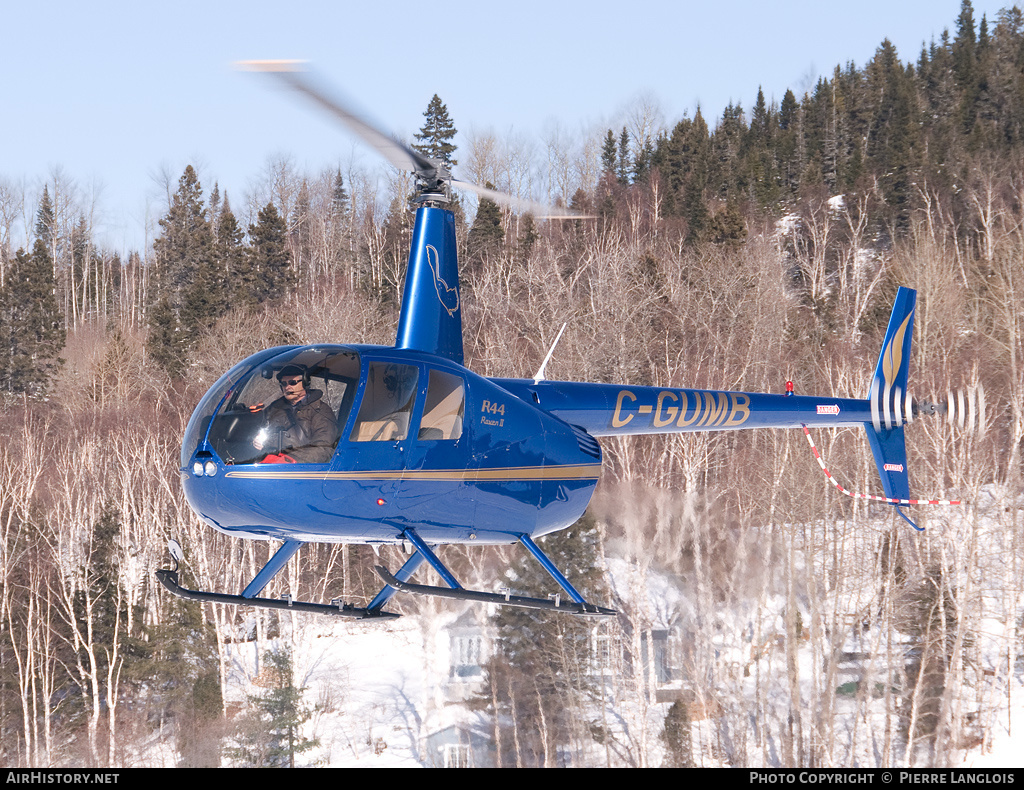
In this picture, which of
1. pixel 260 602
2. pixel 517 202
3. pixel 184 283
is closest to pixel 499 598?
pixel 260 602

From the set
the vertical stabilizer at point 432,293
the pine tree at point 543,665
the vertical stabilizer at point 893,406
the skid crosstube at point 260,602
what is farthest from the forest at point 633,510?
the skid crosstube at point 260,602

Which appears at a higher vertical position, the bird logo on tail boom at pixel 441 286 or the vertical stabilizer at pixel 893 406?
the bird logo on tail boom at pixel 441 286

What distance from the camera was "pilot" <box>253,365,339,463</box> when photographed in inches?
265

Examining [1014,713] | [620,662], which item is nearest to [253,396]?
[620,662]

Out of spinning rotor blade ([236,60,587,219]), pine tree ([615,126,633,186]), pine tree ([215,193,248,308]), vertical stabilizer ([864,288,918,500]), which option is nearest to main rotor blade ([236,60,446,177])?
spinning rotor blade ([236,60,587,219])

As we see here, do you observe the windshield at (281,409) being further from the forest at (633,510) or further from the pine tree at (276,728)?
the pine tree at (276,728)

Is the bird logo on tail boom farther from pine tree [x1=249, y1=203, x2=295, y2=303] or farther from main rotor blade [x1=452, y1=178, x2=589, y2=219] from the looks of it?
pine tree [x1=249, y1=203, x2=295, y2=303]

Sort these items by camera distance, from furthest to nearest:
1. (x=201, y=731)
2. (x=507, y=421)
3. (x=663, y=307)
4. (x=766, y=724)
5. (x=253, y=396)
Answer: (x=663, y=307)
(x=201, y=731)
(x=766, y=724)
(x=507, y=421)
(x=253, y=396)

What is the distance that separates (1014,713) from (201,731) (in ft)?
62.0

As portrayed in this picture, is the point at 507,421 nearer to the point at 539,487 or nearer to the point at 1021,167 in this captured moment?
the point at 539,487

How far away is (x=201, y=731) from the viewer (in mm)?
25672

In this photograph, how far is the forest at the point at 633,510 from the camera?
24.1m

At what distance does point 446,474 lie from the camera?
24.3 ft

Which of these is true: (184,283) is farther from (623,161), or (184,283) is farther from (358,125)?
(358,125)
